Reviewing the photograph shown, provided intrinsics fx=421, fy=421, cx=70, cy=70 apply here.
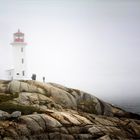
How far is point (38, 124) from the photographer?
112 ft

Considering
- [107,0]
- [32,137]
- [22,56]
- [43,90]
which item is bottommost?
[32,137]

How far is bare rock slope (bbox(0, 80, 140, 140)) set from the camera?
33.9 meters

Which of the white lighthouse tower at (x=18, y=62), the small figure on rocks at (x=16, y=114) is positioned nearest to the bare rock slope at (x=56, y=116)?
the small figure on rocks at (x=16, y=114)

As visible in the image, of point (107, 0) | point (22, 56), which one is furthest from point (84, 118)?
point (107, 0)

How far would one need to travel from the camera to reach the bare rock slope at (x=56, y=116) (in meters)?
33.9

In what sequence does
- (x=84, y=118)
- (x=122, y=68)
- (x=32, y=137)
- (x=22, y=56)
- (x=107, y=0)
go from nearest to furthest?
(x=32, y=137) → (x=84, y=118) → (x=22, y=56) → (x=107, y=0) → (x=122, y=68)

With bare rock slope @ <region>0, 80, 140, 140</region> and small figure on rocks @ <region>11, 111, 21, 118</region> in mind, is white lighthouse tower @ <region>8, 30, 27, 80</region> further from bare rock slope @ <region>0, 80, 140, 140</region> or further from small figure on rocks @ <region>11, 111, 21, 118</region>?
small figure on rocks @ <region>11, 111, 21, 118</region>

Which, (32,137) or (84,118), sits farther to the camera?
(84,118)

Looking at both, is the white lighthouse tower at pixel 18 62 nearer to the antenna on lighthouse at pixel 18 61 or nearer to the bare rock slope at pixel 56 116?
the antenna on lighthouse at pixel 18 61

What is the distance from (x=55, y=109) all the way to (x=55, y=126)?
4699 mm

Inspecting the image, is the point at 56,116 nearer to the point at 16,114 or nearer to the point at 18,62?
the point at 16,114

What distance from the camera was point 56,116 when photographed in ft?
119

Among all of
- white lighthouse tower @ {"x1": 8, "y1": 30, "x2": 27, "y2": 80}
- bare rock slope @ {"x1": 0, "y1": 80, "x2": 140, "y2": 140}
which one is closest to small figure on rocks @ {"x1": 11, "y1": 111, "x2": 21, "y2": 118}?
bare rock slope @ {"x1": 0, "y1": 80, "x2": 140, "y2": 140}

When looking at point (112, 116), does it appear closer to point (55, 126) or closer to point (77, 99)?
point (77, 99)
